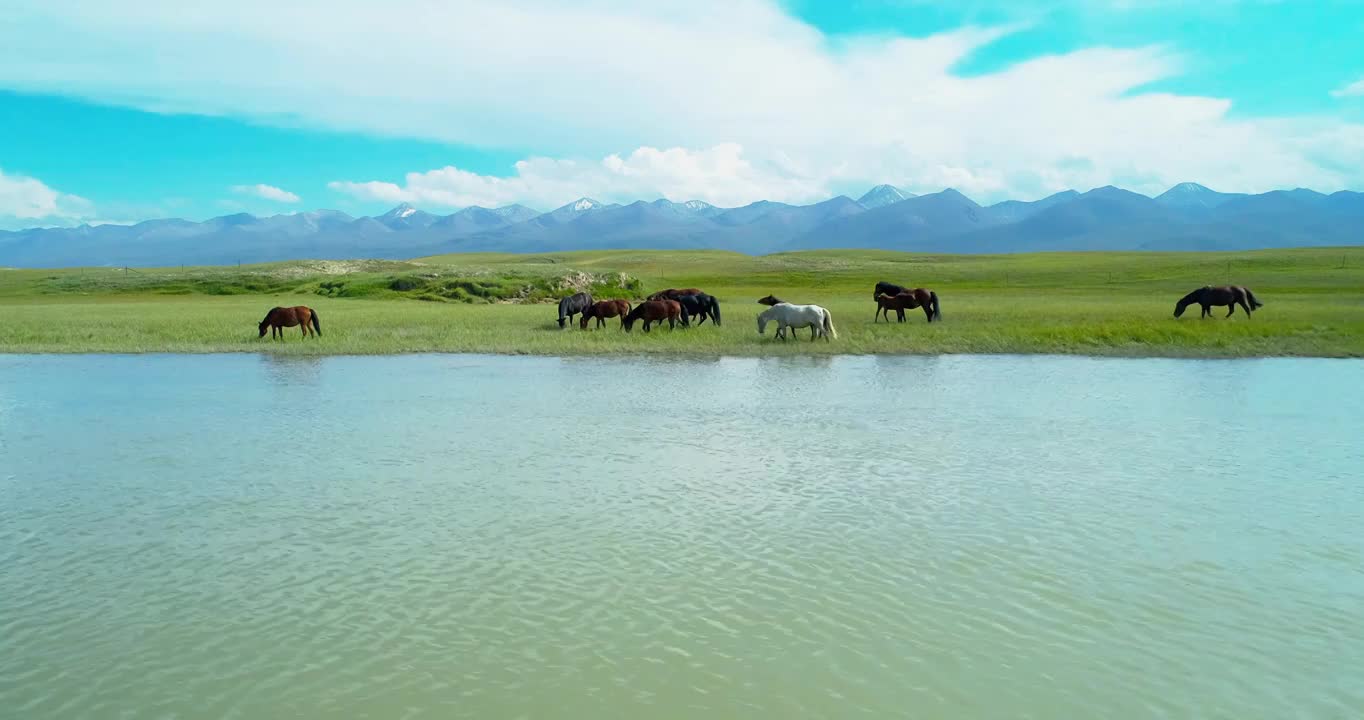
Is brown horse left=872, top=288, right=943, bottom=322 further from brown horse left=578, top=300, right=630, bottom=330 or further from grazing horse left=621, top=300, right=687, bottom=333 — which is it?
brown horse left=578, top=300, right=630, bottom=330

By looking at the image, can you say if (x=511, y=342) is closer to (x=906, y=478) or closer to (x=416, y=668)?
(x=906, y=478)

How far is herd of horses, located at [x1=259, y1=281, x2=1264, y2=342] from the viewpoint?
92.3 ft

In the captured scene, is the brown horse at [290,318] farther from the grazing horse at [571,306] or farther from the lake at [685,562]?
the lake at [685,562]

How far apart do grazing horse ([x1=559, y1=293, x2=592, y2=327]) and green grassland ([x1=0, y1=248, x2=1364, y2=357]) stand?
2.71 feet

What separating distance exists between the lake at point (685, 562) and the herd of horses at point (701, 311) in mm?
11171

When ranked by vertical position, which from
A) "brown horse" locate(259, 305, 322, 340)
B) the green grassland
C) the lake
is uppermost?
"brown horse" locate(259, 305, 322, 340)

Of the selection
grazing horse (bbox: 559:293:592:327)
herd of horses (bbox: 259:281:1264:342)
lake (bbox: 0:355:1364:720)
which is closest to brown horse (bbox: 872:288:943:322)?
herd of horses (bbox: 259:281:1264:342)

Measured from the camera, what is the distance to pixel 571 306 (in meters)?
33.9

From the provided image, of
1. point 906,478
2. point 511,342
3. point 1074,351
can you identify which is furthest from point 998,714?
point 511,342

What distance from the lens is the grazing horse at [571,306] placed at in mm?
33219

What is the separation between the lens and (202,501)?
10.8 m

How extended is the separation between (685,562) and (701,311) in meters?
25.5

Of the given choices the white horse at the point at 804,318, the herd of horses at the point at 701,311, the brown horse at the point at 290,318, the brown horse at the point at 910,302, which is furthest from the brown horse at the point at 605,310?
the brown horse at the point at 910,302

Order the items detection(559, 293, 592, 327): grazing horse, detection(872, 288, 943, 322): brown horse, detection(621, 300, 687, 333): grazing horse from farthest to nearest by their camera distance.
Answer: detection(559, 293, 592, 327): grazing horse → detection(872, 288, 943, 322): brown horse → detection(621, 300, 687, 333): grazing horse
